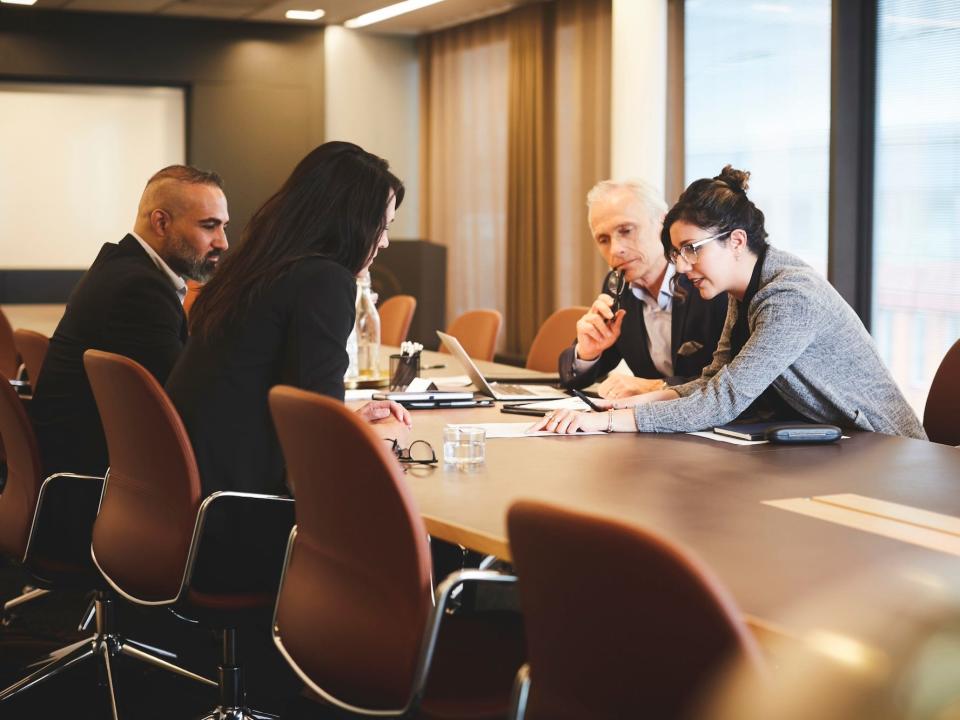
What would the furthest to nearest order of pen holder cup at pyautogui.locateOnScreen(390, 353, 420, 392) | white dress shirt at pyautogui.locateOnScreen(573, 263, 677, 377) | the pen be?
white dress shirt at pyautogui.locateOnScreen(573, 263, 677, 377) → pen holder cup at pyautogui.locateOnScreen(390, 353, 420, 392) → the pen

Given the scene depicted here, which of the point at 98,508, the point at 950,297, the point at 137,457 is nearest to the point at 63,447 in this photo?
the point at 98,508

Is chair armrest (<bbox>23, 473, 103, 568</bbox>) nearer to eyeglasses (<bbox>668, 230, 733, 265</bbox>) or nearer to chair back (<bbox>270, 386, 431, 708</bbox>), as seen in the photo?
chair back (<bbox>270, 386, 431, 708</bbox>)

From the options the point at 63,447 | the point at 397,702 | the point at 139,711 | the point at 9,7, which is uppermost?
the point at 9,7

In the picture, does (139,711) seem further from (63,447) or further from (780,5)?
(780,5)

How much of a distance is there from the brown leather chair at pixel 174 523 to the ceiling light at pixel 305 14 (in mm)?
7427

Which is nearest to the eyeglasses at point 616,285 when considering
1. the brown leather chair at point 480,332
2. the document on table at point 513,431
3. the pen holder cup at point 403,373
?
the pen holder cup at point 403,373

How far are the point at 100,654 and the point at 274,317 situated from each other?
130 cm

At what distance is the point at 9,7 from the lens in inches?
367

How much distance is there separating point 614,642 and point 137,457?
1462mm

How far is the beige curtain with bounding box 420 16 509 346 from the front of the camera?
31.0 ft

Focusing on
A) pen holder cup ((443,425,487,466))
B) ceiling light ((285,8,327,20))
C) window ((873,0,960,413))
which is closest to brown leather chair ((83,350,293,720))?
pen holder cup ((443,425,487,466))

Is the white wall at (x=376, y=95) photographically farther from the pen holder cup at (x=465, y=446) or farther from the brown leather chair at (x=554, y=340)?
the pen holder cup at (x=465, y=446)

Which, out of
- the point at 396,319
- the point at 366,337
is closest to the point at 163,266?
the point at 366,337

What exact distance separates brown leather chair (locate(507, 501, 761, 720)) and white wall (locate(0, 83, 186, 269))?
9196 mm
